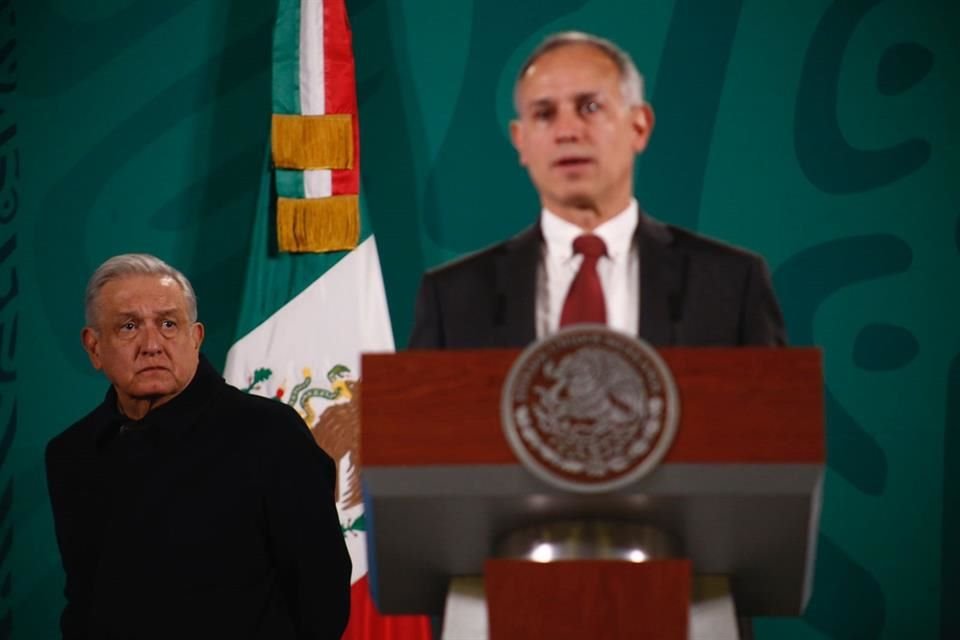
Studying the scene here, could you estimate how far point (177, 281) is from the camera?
2.44m

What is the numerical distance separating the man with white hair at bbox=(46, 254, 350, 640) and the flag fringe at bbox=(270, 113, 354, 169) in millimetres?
1208

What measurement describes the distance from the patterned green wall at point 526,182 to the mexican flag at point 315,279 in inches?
15.5

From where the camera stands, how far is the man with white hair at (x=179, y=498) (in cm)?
221

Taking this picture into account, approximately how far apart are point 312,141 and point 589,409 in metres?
2.38

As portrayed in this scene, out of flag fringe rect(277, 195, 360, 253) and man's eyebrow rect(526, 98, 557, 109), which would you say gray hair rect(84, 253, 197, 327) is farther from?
flag fringe rect(277, 195, 360, 253)

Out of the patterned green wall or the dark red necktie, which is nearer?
the dark red necktie

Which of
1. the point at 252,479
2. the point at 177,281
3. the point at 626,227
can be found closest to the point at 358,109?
the point at 177,281

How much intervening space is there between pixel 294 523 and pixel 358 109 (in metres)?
2.03

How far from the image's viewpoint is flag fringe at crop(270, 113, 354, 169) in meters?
3.61

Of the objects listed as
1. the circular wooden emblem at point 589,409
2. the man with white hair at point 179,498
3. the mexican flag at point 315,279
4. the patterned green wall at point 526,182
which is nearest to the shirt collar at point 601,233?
the circular wooden emblem at point 589,409

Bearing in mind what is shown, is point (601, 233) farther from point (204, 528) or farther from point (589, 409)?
point (204, 528)

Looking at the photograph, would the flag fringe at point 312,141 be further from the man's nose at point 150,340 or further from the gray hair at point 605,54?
the gray hair at point 605,54

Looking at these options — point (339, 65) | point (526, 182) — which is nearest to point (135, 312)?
point (339, 65)

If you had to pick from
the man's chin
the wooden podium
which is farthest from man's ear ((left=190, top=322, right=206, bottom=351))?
the wooden podium
